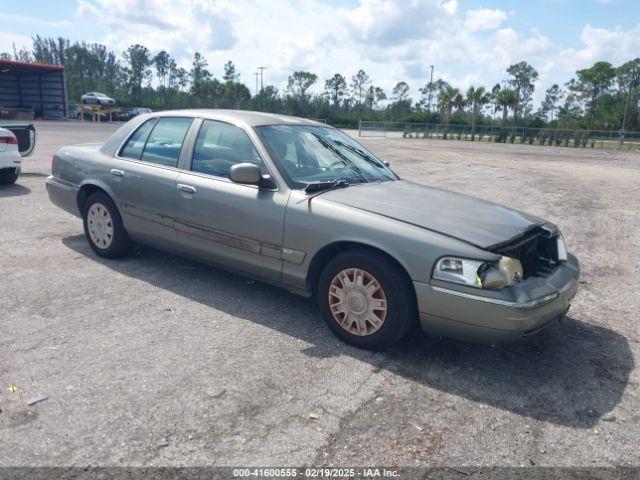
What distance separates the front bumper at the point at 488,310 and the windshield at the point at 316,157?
1.40 m

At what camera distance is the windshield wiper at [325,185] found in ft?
13.6

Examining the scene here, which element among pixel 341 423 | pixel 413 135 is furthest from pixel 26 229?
pixel 413 135

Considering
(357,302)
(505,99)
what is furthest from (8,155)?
(505,99)

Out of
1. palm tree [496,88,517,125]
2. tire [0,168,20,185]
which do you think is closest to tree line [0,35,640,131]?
palm tree [496,88,517,125]

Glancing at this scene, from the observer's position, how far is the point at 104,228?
5562 millimetres

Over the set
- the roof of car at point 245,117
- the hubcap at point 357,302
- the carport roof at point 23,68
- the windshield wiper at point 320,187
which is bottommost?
the hubcap at point 357,302

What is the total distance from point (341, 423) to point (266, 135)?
8.33 feet

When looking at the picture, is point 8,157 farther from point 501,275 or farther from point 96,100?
point 96,100

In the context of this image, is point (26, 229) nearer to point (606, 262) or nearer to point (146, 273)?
point (146, 273)

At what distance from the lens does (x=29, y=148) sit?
1108 centimetres

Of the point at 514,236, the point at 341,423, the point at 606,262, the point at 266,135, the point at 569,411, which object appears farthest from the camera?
the point at 606,262

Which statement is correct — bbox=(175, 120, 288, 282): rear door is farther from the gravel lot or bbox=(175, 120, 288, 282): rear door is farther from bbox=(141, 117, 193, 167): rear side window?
the gravel lot

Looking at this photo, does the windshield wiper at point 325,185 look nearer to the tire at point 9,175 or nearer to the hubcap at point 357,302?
the hubcap at point 357,302

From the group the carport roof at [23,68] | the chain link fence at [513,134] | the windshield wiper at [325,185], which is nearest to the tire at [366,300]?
the windshield wiper at [325,185]
